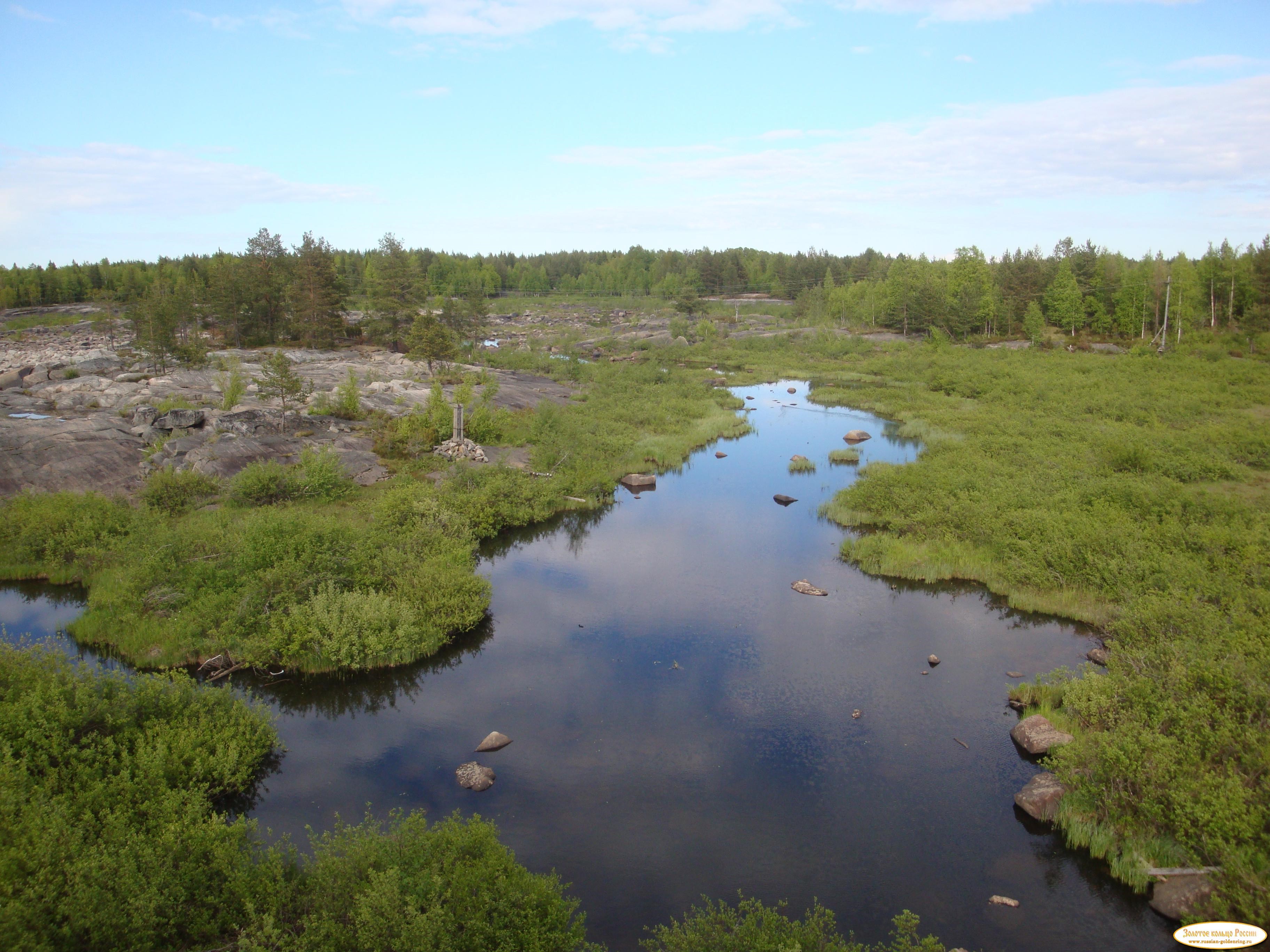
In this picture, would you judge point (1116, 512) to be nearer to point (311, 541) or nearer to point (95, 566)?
point (311, 541)

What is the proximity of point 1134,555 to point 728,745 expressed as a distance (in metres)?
14.0

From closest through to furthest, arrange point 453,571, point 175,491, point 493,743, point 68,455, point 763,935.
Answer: point 763,935 → point 493,743 → point 453,571 → point 175,491 → point 68,455

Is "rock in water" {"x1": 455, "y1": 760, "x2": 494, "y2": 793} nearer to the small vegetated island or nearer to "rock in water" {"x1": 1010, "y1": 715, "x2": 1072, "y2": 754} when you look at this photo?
the small vegetated island

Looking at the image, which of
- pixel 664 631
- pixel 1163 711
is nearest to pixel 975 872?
pixel 1163 711

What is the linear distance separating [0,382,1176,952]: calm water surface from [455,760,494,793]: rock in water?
20cm

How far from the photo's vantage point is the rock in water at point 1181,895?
11.2m

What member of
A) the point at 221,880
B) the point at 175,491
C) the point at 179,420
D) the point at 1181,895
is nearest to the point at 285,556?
the point at 175,491

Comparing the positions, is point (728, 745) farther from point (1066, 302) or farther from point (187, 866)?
point (1066, 302)

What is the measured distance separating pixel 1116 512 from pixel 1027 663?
857 centimetres

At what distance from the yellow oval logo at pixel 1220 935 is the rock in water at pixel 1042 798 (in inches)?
97.7

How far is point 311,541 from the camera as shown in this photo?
67.2 ft

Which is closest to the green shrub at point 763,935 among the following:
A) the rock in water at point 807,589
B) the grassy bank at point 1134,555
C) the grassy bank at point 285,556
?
the grassy bank at point 1134,555

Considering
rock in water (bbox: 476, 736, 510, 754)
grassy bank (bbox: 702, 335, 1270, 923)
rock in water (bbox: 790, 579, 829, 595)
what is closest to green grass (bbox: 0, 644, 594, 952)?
rock in water (bbox: 476, 736, 510, 754)

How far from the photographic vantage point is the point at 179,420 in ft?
111
